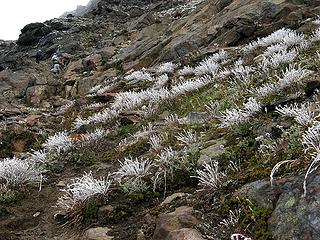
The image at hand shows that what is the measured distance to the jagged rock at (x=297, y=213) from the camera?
9.64 ft

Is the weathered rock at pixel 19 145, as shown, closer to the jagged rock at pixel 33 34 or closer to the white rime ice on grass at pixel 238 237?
the white rime ice on grass at pixel 238 237

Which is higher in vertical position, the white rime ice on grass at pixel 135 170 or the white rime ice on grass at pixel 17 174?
the white rime ice on grass at pixel 17 174

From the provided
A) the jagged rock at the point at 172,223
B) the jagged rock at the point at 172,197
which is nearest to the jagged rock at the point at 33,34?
the jagged rock at the point at 172,197

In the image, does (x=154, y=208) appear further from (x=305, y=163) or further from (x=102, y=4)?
(x=102, y=4)

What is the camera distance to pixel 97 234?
4363mm

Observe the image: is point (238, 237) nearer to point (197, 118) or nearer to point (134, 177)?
point (134, 177)

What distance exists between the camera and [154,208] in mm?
4523

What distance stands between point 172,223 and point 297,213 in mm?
1169

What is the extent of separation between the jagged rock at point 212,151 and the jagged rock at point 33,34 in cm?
5125

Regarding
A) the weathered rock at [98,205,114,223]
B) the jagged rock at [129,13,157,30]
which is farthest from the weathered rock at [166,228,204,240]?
the jagged rock at [129,13,157,30]

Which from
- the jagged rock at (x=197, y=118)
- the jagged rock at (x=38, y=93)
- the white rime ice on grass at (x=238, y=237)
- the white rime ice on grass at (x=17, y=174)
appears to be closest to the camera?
the white rime ice on grass at (x=238, y=237)

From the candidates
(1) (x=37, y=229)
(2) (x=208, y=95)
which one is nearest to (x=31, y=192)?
(1) (x=37, y=229)

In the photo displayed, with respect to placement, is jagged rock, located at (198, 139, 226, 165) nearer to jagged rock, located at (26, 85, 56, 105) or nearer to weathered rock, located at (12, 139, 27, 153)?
weathered rock, located at (12, 139, 27, 153)

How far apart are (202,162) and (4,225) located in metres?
2.60
